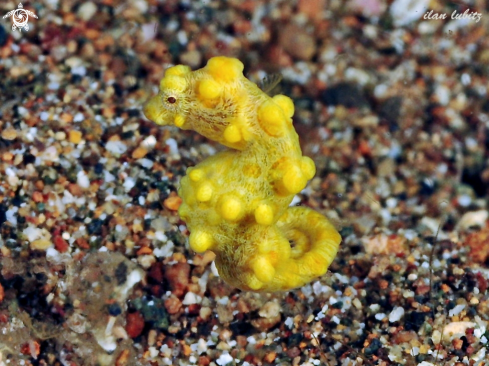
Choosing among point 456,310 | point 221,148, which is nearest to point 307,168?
point 456,310

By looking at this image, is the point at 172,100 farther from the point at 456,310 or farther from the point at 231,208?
the point at 456,310

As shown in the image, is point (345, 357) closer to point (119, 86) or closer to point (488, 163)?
point (488, 163)

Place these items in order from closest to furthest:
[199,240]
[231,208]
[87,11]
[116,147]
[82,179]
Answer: [231,208]
[199,240]
[82,179]
[116,147]
[87,11]

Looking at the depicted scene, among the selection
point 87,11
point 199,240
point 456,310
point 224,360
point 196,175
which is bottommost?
point 224,360

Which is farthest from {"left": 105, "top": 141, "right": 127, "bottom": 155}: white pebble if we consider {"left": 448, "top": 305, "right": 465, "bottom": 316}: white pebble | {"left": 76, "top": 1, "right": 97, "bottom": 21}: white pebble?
{"left": 448, "top": 305, "right": 465, "bottom": 316}: white pebble

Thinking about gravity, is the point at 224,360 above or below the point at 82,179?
below

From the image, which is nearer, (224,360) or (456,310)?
(224,360)

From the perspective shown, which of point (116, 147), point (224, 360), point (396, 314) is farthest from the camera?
point (116, 147)

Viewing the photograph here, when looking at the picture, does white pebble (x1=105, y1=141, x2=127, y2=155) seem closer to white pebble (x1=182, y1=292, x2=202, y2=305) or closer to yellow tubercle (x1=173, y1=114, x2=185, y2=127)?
white pebble (x1=182, y1=292, x2=202, y2=305)

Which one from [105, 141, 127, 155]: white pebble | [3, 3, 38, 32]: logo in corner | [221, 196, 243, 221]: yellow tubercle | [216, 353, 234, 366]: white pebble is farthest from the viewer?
[3, 3, 38, 32]: logo in corner
